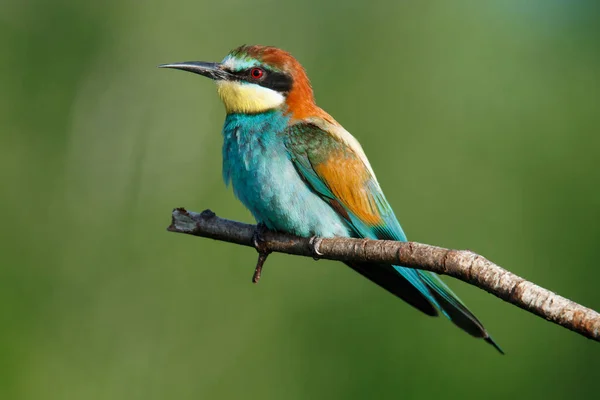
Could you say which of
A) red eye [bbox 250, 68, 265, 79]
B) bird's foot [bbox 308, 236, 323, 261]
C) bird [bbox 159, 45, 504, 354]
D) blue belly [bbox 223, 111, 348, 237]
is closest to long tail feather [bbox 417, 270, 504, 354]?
bird [bbox 159, 45, 504, 354]

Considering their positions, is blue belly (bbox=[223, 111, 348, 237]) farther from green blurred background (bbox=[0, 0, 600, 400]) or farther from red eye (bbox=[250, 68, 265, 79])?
green blurred background (bbox=[0, 0, 600, 400])

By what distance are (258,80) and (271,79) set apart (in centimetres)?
6

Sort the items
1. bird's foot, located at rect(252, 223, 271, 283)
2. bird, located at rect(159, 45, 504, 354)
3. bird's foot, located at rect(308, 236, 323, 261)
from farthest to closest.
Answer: bird, located at rect(159, 45, 504, 354) → bird's foot, located at rect(252, 223, 271, 283) → bird's foot, located at rect(308, 236, 323, 261)

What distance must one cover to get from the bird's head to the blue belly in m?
0.08

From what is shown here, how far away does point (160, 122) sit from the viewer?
6.46 meters

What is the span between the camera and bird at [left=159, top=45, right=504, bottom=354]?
326cm

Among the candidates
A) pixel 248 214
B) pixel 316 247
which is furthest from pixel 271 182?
pixel 248 214

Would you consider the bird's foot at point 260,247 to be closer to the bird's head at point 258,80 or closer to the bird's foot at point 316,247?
the bird's foot at point 316,247

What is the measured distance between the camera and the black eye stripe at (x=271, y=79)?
3.57m

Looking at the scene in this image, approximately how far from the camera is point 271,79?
11.7 feet

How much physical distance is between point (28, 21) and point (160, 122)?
50.2 inches

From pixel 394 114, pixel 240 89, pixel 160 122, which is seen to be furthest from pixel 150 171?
pixel 240 89

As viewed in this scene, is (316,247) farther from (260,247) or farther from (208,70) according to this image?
(208,70)

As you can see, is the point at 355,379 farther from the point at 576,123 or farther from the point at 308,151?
the point at 576,123
